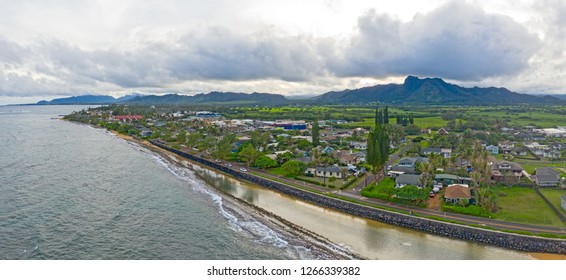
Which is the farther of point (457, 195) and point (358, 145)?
point (358, 145)

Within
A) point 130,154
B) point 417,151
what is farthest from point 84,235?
point 417,151

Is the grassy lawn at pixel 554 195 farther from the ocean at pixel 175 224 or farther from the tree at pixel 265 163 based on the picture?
the tree at pixel 265 163

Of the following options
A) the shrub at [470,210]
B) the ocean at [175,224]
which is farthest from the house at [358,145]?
the shrub at [470,210]

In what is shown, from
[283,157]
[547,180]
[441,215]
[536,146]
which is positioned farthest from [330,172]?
[536,146]

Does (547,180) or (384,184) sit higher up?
(547,180)

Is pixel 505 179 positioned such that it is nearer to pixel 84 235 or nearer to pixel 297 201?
pixel 297 201

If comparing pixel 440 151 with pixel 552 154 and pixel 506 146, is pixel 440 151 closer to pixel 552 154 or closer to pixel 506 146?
pixel 506 146
